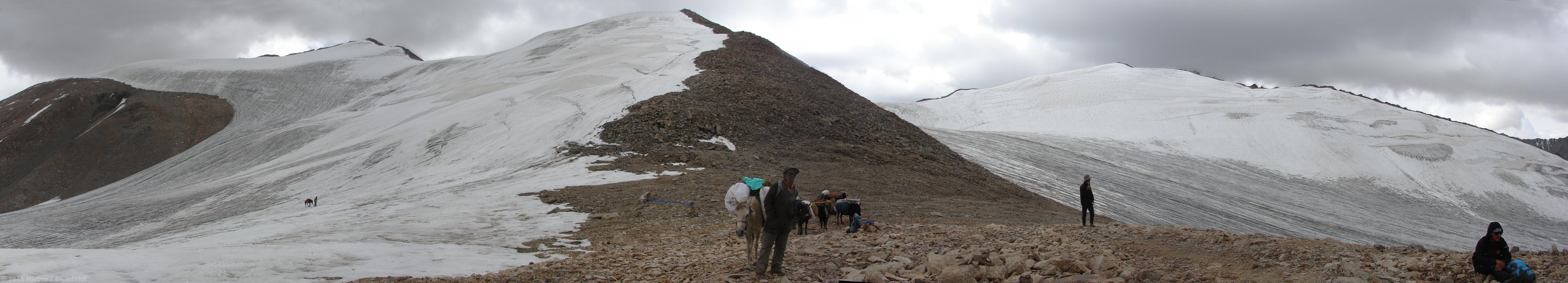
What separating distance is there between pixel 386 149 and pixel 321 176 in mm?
3147

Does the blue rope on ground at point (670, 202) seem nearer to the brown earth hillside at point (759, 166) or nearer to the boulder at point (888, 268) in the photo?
the brown earth hillside at point (759, 166)

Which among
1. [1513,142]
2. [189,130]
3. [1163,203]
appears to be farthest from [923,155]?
[189,130]

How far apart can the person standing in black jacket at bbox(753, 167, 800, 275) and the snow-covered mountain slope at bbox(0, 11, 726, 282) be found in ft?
10.7

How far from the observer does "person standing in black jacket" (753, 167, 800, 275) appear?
7816 mm

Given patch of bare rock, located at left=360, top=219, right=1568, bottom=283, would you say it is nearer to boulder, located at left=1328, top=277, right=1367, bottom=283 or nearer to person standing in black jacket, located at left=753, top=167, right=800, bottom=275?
boulder, located at left=1328, top=277, right=1367, bottom=283

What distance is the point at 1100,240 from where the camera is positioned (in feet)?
34.0

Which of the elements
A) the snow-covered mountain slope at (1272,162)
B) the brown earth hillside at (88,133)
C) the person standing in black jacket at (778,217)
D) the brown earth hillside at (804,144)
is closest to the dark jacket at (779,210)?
the person standing in black jacket at (778,217)

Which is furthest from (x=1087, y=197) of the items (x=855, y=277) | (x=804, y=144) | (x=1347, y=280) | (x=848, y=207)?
(x=804, y=144)

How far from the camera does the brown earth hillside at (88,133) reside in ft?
111

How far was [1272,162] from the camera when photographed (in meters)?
32.4

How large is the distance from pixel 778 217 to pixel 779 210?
0.07 metres

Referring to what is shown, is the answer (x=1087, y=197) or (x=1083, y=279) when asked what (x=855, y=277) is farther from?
(x=1087, y=197)

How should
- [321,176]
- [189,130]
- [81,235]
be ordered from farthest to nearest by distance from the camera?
[189,130] < [321,176] < [81,235]

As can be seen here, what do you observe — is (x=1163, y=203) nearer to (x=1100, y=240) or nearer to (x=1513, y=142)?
(x=1100, y=240)
